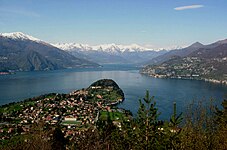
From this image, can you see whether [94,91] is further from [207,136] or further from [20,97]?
[207,136]

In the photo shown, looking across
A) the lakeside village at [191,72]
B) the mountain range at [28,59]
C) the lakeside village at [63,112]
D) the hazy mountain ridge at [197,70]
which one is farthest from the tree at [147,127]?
the mountain range at [28,59]

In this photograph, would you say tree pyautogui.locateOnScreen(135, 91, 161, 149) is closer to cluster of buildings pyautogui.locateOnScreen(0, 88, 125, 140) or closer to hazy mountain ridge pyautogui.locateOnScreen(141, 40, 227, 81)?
cluster of buildings pyautogui.locateOnScreen(0, 88, 125, 140)

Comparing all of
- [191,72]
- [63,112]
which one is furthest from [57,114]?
[191,72]

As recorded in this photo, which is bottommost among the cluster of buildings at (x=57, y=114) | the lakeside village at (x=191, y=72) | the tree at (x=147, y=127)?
the cluster of buildings at (x=57, y=114)

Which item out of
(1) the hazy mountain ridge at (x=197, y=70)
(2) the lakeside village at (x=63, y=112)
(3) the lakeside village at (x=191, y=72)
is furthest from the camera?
(1) the hazy mountain ridge at (x=197, y=70)

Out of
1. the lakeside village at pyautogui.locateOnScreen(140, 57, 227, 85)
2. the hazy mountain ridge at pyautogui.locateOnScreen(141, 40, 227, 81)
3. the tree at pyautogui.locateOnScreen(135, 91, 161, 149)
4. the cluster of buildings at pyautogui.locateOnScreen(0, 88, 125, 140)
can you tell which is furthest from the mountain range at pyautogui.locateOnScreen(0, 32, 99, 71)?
the tree at pyautogui.locateOnScreen(135, 91, 161, 149)

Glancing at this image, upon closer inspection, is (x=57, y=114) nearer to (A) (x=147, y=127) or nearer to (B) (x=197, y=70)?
(A) (x=147, y=127)

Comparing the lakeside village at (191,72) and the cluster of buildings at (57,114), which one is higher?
the lakeside village at (191,72)

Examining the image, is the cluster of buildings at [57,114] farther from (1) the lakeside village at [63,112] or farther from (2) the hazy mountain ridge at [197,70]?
(2) the hazy mountain ridge at [197,70]

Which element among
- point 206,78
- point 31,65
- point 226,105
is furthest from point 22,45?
point 226,105
